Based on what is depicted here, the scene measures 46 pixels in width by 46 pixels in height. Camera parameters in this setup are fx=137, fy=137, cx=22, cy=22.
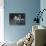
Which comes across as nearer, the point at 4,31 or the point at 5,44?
the point at 5,44

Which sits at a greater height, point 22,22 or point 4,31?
point 22,22

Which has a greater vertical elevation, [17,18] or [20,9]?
[20,9]

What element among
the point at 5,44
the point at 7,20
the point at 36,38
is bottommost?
the point at 5,44

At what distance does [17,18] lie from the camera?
19.3 ft

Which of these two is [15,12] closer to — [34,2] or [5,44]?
[34,2]

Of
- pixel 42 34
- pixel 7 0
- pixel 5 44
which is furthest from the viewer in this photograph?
pixel 7 0

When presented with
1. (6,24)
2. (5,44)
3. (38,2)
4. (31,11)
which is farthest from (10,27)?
(5,44)

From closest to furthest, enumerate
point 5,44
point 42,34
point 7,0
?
1. point 42,34
2. point 5,44
3. point 7,0

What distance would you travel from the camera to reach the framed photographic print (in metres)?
5.85

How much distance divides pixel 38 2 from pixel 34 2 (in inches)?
6.7

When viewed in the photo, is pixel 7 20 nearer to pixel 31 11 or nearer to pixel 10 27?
pixel 10 27

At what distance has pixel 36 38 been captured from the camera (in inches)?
101

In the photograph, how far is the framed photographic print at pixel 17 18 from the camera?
230 inches

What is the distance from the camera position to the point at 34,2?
5.83 metres
